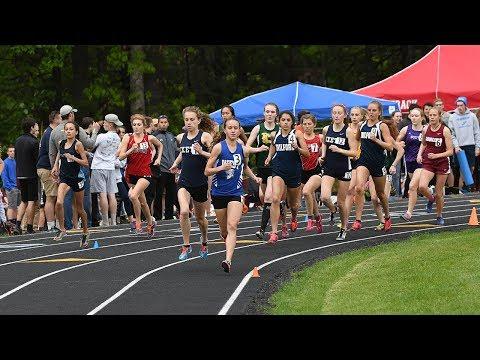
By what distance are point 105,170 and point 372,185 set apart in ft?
19.1

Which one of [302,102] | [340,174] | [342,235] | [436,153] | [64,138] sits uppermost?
[302,102]

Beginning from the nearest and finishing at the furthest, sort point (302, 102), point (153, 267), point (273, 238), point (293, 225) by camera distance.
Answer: point (153, 267)
point (273, 238)
point (293, 225)
point (302, 102)

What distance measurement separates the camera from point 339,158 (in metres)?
23.6

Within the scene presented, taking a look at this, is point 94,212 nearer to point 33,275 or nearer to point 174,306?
point 33,275

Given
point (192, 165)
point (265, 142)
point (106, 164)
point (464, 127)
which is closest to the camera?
point (192, 165)

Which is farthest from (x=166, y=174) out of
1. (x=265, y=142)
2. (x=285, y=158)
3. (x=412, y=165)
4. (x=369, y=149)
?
(x=285, y=158)

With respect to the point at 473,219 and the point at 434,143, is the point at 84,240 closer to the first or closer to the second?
the point at 434,143

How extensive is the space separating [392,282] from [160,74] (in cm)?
3575

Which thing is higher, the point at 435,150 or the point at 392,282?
the point at 435,150

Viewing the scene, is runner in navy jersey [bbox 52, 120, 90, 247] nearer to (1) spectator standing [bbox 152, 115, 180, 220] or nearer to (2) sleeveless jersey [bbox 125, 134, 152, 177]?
(2) sleeveless jersey [bbox 125, 134, 152, 177]

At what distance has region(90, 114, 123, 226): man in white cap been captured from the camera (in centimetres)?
2827
